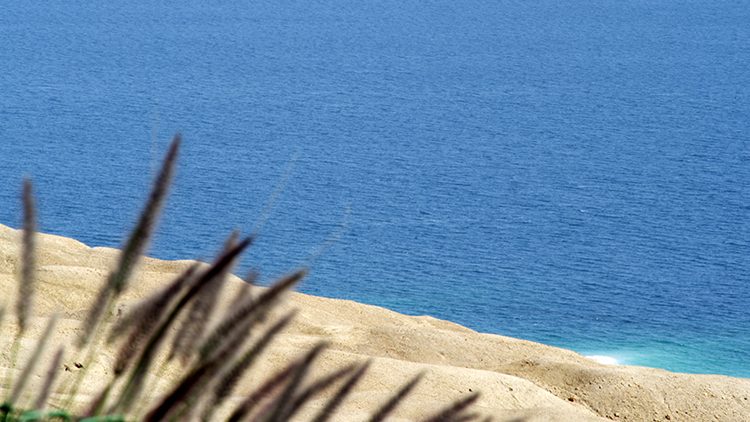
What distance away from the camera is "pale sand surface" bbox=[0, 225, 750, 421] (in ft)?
25.6

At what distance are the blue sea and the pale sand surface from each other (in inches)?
69.8

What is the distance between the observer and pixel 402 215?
32.2 meters

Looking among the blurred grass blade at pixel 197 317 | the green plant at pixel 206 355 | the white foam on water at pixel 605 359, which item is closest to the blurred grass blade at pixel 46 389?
the green plant at pixel 206 355

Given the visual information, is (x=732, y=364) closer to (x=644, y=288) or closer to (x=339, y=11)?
(x=644, y=288)

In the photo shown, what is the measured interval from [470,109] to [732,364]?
31.2 m

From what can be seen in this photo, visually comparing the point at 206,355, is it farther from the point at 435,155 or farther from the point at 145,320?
the point at 435,155

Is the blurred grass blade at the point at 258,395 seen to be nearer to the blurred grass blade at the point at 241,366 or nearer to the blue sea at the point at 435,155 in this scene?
the blurred grass blade at the point at 241,366

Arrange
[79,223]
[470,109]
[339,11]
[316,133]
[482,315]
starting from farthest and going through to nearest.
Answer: [339,11]
[470,109]
[316,133]
[79,223]
[482,315]

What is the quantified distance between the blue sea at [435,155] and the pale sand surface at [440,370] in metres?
1.77

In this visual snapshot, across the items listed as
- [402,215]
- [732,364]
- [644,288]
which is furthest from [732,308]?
[402,215]

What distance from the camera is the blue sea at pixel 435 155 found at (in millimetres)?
25672

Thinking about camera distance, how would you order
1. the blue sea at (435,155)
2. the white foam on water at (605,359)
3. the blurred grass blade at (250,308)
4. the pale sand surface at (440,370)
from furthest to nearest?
the blue sea at (435,155)
the white foam on water at (605,359)
the pale sand surface at (440,370)
the blurred grass blade at (250,308)

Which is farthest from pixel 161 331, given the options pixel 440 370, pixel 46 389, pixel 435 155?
pixel 435 155

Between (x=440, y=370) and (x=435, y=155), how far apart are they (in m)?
31.8
